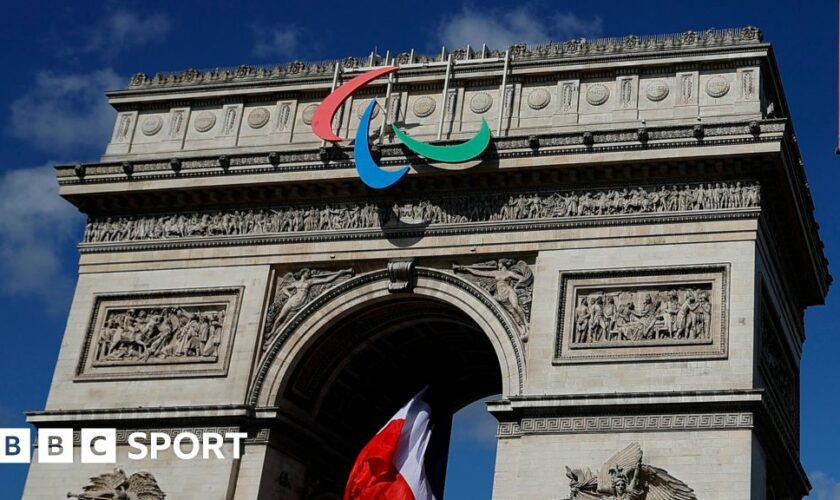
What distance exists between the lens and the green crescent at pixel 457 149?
91.1ft

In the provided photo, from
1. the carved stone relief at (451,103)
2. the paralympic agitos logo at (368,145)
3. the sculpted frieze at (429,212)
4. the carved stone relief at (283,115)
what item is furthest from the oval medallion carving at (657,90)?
the carved stone relief at (283,115)

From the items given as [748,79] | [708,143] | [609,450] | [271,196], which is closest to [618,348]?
[609,450]

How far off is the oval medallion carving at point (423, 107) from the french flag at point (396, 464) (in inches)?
249

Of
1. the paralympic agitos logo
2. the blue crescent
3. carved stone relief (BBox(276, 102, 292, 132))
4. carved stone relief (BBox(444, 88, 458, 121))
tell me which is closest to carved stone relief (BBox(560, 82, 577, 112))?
the paralympic agitos logo

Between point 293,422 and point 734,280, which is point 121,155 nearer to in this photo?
point 293,422

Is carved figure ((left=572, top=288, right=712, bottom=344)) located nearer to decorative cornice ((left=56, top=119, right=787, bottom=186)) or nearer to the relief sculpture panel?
the relief sculpture panel

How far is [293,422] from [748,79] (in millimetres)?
11589

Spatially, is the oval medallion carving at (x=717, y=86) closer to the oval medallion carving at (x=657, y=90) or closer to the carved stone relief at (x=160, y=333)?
the oval medallion carving at (x=657, y=90)

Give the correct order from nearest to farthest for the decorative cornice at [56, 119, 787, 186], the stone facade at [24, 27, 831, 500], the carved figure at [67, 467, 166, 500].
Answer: the stone facade at [24, 27, 831, 500] → the decorative cornice at [56, 119, 787, 186] → the carved figure at [67, 467, 166, 500]

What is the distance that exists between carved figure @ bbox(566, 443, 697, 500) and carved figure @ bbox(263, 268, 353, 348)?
6.94 m

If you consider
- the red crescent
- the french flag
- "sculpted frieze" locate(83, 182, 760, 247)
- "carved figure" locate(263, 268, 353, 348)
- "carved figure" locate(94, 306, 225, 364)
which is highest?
the red crescent

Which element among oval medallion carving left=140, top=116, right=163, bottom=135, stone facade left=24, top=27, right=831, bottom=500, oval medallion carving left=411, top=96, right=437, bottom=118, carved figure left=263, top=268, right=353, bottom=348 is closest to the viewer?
stone facade left=24, top=27, right=831, bottom=500

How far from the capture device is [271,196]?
2953cm

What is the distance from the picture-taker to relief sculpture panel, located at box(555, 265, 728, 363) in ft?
83.7
